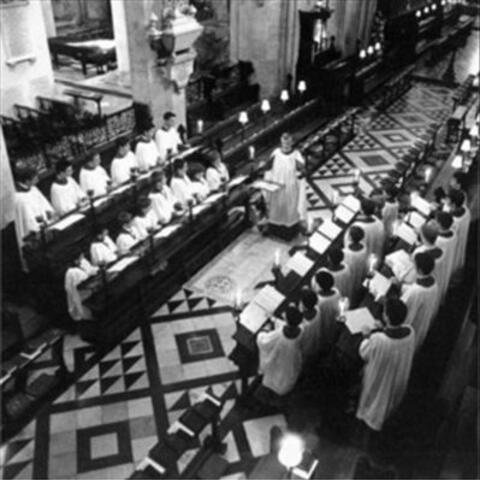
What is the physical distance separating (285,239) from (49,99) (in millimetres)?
7304

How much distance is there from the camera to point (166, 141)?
11.6m

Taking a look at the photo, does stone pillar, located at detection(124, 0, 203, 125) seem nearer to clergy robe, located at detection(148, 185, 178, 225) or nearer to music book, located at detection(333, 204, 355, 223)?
clergy robe, located at detection(148, 185, 178, 225)

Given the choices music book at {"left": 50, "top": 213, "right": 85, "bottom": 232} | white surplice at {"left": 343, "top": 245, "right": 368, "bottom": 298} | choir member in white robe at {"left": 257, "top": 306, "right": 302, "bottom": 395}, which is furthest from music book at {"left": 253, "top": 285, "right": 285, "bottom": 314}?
music book at {"left": 50, "top": 213, "right": 85, "bottom": 232}

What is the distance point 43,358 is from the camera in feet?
26.1

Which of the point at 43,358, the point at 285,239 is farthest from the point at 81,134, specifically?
the point at 43,358

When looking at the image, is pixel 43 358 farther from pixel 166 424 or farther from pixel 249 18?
pixel 249 18

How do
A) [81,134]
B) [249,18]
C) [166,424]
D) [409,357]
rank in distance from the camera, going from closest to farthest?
[409,357], [166,424], [81,134], [249,18]

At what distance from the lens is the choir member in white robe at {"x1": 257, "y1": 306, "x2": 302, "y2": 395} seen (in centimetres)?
633

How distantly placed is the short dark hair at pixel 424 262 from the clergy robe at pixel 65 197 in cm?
541

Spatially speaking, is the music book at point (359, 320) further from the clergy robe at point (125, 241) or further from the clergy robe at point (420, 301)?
the clergy robe at point (125, 241)

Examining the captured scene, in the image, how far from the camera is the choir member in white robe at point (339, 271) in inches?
288

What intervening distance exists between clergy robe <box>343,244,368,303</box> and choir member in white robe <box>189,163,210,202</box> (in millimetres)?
3100

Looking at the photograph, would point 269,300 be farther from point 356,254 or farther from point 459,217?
point 459,217

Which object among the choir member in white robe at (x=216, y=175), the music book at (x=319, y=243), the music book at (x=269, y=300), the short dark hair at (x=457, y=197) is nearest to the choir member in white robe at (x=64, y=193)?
the choir member in white robe at (x=216, y=175)
